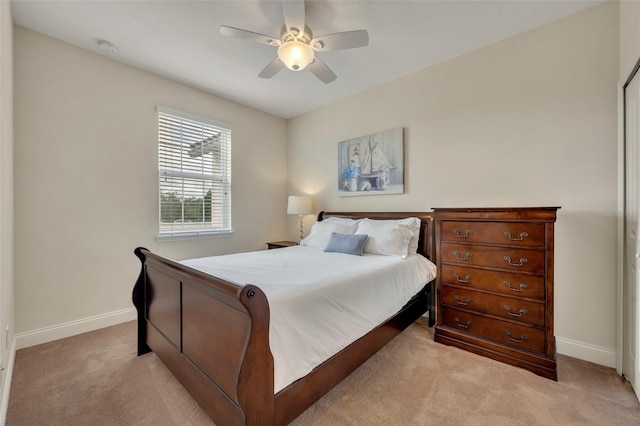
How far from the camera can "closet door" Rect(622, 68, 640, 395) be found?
5.51ft

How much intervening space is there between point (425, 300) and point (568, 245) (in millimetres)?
1282

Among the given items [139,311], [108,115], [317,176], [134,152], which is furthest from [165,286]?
[317,176]

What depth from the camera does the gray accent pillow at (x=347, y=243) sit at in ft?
9.08

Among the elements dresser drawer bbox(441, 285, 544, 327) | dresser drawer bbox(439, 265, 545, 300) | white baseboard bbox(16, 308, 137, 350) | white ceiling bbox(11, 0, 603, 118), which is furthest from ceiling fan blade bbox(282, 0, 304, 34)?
white baseboard bbox(16, 308, 137, 350)

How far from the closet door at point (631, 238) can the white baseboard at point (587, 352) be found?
125 millimetres

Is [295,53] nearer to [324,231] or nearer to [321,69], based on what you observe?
[321,69]

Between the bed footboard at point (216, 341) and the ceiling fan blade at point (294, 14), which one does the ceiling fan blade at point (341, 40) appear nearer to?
the ceiling fan blade at point (294, 14)

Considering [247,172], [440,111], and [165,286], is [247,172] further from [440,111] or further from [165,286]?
[440,111]

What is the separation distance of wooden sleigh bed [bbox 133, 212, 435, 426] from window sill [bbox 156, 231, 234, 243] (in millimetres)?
1013

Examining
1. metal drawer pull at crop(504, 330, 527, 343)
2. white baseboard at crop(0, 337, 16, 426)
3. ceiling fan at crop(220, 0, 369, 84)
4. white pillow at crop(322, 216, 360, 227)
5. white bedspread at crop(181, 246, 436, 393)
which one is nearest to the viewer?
white bedspread at crop(181, 246, 436, 393)

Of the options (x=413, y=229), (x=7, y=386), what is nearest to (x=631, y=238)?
(x=413, y=229)

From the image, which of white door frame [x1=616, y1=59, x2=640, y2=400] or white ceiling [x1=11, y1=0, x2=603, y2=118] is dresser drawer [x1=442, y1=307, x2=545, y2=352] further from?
white ceiling [x1=11, y1=0, x2=603, y2=118]

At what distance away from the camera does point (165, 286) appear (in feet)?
6.23

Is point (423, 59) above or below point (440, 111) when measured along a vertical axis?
above
